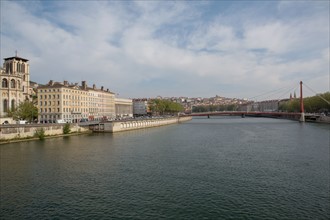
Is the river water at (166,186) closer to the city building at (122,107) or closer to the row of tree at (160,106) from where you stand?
the city building at (122,107)

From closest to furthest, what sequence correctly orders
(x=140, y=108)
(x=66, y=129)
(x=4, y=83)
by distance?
(x=66, y=129) → (x=4, y=83) → (x=140, y=108)

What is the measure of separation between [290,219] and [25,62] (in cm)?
8115

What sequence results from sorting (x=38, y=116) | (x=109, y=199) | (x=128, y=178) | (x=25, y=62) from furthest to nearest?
(x=25, y=62) → (x=38, y=116) → (x=128, y=178) → (x=109, y=199)

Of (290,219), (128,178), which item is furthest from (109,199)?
(290,219)

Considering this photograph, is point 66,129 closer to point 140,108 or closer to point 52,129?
point 52,129

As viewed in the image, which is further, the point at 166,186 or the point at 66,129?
the point at 66,129

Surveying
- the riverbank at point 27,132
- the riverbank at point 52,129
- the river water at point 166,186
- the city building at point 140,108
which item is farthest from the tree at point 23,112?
the city building at point 140,108

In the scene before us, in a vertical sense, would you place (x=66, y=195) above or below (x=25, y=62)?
below

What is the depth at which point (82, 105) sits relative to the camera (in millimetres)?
79250

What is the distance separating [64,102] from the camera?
69500mm

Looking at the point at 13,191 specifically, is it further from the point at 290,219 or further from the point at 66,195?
the point at 290,219

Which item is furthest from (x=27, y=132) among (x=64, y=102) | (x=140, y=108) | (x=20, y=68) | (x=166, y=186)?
(x=140, y=108)

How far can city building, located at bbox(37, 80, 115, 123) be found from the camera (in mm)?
68625

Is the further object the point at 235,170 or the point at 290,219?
A: the point at 235,170
